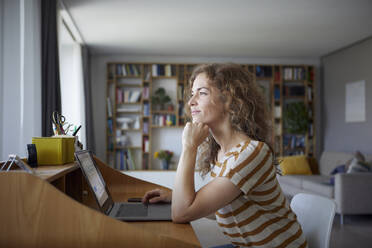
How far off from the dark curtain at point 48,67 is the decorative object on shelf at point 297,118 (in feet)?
15.7

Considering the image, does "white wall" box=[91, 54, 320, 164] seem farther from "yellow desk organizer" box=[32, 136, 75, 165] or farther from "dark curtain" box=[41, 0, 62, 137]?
"yellow desk organizer" box=[32, 136, 75, 165]

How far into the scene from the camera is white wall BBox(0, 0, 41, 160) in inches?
112

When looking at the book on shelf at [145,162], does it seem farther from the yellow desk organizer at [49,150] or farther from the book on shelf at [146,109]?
the yellow desk organizer at [49,150]

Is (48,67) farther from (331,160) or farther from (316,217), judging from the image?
(331,160)

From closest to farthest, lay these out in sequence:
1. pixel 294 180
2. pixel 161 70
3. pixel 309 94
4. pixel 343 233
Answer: pixel 343 233 < pixel 294 180 < pixel 161 70 < pixel 309 94

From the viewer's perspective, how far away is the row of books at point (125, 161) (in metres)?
6.80

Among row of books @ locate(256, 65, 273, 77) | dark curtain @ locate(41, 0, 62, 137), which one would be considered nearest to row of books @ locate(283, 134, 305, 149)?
row of books @ locate(256, 65, 273, 77)

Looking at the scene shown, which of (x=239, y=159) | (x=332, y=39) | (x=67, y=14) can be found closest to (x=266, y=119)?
(x=239, y=159)

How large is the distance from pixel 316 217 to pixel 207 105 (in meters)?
0.66

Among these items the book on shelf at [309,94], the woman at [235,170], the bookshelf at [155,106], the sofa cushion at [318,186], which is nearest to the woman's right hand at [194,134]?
the woman at [235,170]

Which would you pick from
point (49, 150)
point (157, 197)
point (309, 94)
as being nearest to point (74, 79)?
point (49, 150)

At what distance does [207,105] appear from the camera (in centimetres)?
125

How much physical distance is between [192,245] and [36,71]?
2793 mm

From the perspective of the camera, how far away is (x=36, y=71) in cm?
316
